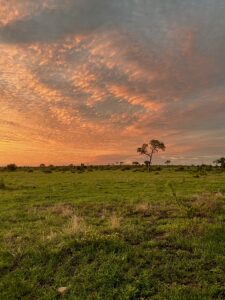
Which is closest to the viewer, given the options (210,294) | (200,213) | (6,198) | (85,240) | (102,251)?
(210,294)

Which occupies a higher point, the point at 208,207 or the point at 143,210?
the point at 208,207

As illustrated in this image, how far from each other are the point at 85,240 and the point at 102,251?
2.64 feet

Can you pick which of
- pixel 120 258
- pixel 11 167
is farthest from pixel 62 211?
pixel 11 167

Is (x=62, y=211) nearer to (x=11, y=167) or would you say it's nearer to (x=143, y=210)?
(x=143, y=210)

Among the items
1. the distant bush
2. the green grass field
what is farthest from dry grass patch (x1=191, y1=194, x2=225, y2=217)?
the distant bush

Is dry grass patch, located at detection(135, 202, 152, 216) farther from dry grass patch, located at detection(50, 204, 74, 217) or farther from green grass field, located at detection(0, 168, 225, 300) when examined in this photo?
dry grass patch, located at detection(50, 204, 74, 217)

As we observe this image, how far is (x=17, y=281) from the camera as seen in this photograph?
8.11 metres

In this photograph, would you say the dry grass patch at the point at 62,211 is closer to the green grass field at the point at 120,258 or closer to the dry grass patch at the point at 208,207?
the green grass field at the point at 120,258

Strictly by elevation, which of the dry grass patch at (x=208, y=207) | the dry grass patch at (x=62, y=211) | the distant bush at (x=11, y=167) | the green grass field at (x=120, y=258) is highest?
the distant bush at (x=11, y=167)

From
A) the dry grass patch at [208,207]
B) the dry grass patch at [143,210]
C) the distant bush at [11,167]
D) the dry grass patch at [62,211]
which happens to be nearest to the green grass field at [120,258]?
the dry grass patch at [208,207]

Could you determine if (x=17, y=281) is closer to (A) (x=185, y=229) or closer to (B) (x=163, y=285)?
(B) (x=163, y=285)

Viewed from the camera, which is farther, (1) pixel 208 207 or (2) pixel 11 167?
(2) pixel 11 167

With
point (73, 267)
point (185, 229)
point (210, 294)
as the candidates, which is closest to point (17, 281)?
point (73, 267)

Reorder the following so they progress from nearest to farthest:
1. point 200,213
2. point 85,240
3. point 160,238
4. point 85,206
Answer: point 85,240 → point 160,238 → point 200,213 → point 85,206
